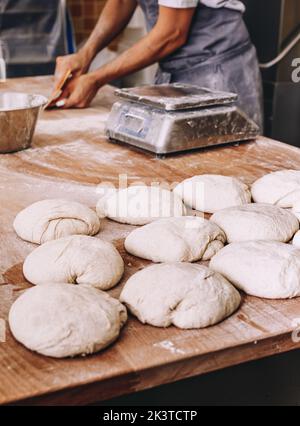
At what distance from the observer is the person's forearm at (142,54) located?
2660 millimetres

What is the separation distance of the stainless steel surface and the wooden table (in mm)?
189

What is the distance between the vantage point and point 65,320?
100cm

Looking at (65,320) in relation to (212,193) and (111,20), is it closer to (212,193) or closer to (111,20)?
(212,193)

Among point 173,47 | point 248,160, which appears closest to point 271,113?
point 173,47

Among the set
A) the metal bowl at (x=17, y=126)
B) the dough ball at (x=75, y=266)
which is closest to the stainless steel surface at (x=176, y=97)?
the metal bowl at (x=17, y=126)

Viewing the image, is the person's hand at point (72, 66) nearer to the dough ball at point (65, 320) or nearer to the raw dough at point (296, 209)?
the raw dough at point (296, 209)

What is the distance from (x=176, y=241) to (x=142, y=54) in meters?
1.65

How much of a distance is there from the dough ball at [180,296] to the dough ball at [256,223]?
0.83 feet

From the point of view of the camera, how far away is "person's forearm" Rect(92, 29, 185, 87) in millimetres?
2660

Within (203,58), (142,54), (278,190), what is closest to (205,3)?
(203,58)

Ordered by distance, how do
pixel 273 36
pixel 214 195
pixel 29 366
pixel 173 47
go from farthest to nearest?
1. pixel 273 36
2. pixel 173 47
3. pixel 214 195
4. pixel 29 366

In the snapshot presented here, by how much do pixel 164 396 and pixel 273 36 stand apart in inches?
112
